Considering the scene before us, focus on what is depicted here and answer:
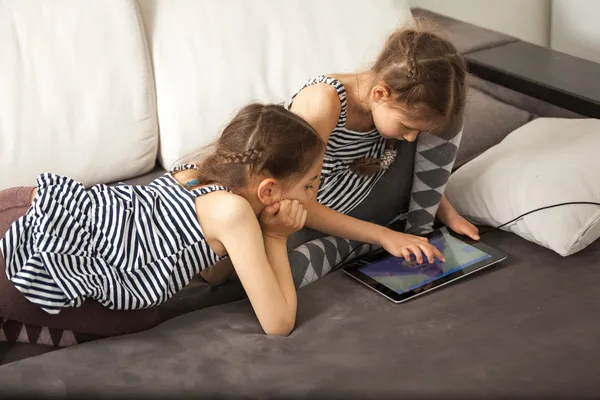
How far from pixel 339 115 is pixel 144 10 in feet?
1.92

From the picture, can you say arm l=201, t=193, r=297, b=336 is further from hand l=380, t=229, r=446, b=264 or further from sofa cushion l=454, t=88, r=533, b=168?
sofa cushion l=454, t=88, r=533, b=168

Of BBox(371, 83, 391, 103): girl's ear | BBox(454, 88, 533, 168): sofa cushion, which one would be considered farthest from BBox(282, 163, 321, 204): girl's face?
BBox(454, 88, 533, 168): sofa cushion

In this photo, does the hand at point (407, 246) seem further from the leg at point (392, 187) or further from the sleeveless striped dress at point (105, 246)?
the sleeveless striped dress at point (105, 246)

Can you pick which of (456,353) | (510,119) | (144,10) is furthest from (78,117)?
(510,119)

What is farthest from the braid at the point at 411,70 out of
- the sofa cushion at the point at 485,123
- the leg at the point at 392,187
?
the sofa cushion at the point at 485,123

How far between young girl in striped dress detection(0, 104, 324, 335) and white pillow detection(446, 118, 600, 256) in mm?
487

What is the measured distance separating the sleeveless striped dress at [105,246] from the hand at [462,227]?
589 millimetres

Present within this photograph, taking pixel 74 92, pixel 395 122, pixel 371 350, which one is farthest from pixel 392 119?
pixel 74 92

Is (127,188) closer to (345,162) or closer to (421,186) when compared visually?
(345,162)

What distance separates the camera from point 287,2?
1.97 m

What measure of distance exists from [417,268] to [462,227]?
0.70ft

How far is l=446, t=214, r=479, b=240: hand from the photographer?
1711mm

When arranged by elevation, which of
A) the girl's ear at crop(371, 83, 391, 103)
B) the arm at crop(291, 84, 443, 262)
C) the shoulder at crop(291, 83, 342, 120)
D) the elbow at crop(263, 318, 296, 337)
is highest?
the girl's ear at crop(371, 83, 391, 103)

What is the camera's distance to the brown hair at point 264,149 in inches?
54.6
